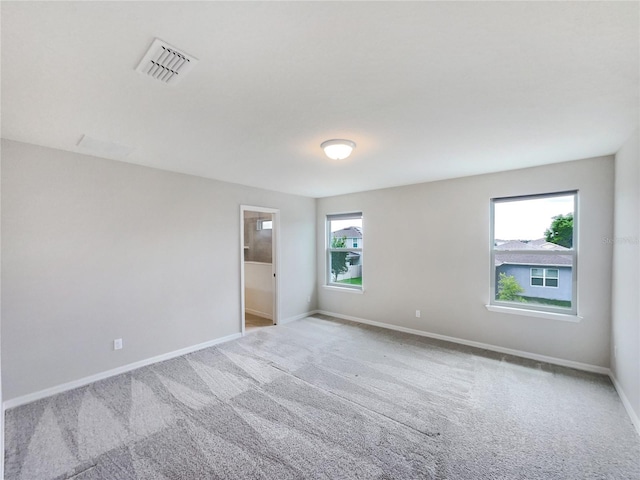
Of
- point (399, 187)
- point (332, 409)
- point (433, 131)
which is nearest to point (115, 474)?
point (332, 409)

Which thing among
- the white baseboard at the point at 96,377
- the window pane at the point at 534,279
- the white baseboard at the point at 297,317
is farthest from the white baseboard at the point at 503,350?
the white baseboard at the point at 96,377

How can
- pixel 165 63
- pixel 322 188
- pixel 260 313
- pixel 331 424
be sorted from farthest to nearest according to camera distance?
1. pixel 260 313
2. pixel 322 188
3. pixel 331 424
4. pixel 165 63

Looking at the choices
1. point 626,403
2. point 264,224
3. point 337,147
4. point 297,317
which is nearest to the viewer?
point 626,403

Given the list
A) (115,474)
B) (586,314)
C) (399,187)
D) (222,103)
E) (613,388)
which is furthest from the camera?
(399,187)

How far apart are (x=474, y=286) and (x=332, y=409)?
9.02 feet

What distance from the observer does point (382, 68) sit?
61.3 inches

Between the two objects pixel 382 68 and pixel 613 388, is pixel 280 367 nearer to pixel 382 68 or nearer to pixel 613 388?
pixel 382 68

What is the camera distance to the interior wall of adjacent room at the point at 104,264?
8.61ft

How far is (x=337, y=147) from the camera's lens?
2619mm

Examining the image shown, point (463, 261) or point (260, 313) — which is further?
point (260, 313)

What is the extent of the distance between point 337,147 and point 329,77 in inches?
38.8

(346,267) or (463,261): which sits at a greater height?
(463,261)

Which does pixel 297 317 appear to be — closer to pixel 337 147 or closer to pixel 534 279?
pixel 337 147

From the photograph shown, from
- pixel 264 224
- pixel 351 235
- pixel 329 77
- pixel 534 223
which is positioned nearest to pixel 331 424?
pixel 329 77
